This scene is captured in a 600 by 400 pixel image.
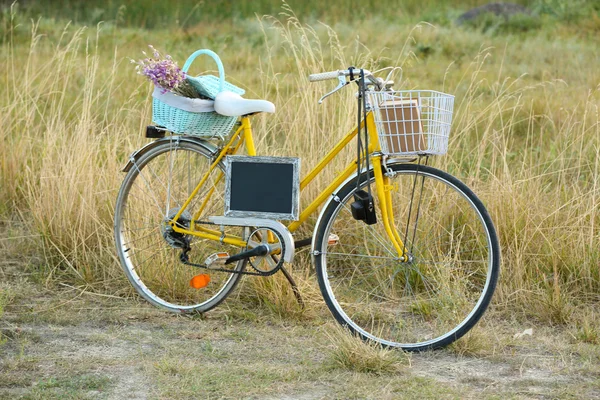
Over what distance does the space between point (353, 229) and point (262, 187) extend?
1.13 metres

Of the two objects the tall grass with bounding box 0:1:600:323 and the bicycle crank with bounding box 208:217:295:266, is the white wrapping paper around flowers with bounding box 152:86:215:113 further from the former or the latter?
the tall grass with bounding box 0:1:600:323

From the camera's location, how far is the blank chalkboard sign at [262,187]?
477cm

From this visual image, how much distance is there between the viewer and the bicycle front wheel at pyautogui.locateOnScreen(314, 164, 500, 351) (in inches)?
179

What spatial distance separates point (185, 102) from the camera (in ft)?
16.0

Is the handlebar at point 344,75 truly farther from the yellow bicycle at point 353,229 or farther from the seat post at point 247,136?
the seat post at point 247,136

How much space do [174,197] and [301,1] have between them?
1295 cm

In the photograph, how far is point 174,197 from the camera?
19.2ft

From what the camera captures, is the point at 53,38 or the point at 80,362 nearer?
the point at 80,362

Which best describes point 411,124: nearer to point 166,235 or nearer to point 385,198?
point 385,198

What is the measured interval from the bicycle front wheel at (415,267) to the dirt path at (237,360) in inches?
8.1

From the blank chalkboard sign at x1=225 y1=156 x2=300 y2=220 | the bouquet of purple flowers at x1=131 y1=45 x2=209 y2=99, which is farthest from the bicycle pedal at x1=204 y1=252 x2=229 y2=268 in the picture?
the bouquet of purple flowers at x1=131 y1=45 x2=209 y2=99

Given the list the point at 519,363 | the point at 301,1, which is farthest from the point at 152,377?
the point at 301,1

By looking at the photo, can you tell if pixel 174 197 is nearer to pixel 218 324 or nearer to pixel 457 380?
pixel 218 324

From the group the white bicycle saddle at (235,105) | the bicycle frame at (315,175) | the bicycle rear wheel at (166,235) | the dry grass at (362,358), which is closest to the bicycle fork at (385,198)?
the bicycle frame at (315,175)
